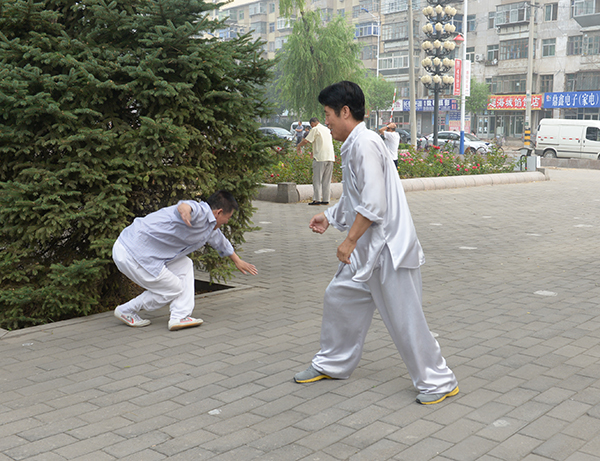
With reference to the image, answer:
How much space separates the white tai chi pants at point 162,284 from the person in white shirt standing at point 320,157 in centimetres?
818

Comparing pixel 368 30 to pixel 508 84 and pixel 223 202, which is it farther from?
pixel 223 202

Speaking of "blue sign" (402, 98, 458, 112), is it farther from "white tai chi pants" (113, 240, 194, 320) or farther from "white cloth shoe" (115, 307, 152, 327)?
"white cloth shoe" (115, 307, 152, 327)

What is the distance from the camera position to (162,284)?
507 cm

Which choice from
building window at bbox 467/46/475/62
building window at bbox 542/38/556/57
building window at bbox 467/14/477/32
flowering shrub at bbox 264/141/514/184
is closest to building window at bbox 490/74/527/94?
building window at bbox 542/38/556/57

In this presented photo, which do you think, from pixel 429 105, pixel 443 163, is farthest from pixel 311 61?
pixel 429 105

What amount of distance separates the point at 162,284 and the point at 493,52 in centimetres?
5749

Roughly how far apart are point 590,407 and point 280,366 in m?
1.85

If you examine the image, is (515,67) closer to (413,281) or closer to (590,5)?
(590,5)

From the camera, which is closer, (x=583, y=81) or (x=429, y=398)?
(x=429, y=398)

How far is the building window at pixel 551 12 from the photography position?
52.6 metres

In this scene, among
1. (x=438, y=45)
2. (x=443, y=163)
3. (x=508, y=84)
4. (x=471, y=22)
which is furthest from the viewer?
(x=471, y=22)

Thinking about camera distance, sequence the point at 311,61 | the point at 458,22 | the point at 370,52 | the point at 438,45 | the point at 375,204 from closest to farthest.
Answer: the point at 375,204 < the point at 438,45 < the point at 311,61 < the point at 458,22 < the point at 370,52

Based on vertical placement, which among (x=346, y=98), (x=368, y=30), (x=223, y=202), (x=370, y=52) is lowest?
(x=223, y=202)

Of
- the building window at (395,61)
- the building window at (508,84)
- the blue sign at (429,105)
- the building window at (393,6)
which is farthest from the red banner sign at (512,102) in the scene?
the building window at (393,6)
